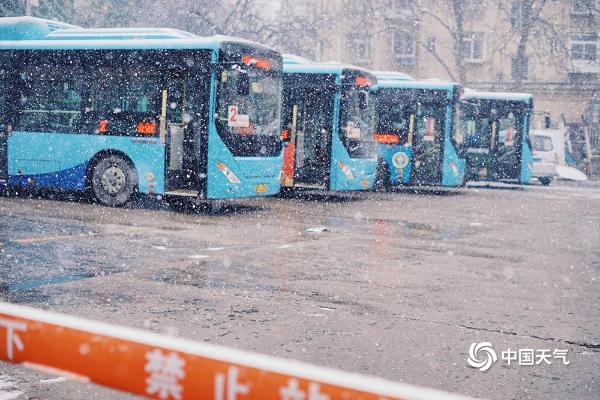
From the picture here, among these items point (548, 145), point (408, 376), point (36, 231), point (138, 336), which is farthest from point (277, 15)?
point (138, 336)

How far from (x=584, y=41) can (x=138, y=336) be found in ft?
163

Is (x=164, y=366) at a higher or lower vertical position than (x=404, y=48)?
lower

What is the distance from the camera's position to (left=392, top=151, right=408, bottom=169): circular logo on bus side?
2344 cm

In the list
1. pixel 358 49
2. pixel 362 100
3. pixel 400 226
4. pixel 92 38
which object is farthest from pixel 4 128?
pixel 358 49

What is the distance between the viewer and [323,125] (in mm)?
19094

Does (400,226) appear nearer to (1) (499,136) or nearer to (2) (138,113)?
(2) (138,113)

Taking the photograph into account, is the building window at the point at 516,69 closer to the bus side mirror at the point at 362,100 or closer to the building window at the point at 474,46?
the building window at the point at 474,46

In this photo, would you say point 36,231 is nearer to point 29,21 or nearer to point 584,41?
point 29,21

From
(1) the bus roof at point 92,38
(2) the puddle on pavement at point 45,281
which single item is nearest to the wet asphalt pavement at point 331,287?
(2) the puddle on pavement at point 45,281

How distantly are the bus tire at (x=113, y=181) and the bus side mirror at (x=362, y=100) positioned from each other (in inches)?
246

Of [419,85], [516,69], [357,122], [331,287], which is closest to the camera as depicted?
[331,287]

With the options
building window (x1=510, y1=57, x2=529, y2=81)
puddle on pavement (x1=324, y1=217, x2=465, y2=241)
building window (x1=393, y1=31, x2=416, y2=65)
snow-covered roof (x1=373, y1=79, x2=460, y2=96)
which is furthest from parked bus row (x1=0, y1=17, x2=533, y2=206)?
building window (x1=393, y1=31, x2=416, y2=65)

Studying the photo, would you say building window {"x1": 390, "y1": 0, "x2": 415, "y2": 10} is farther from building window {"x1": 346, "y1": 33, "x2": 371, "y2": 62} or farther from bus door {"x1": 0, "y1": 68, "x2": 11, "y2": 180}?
bus door {"x1": 0, "y1": 68, "x2": 11, "y2": 180}

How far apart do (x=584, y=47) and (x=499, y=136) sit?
913 inches
